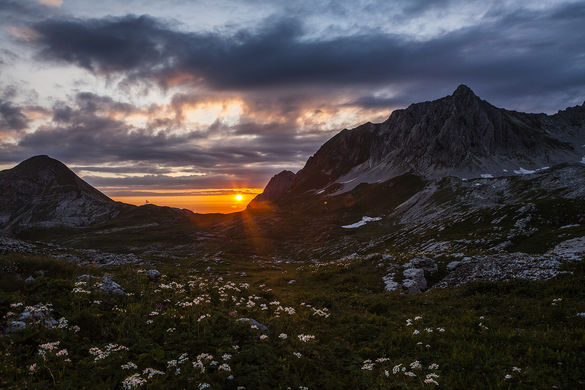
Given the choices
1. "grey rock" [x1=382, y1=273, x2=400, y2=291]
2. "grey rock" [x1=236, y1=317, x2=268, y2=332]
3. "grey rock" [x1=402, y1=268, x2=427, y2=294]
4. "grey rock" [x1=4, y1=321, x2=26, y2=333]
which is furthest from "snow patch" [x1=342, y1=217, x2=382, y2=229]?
"grey rock" [x1=4, y1=321, x2=26, y2=333]

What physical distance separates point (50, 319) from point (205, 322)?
6770 mm

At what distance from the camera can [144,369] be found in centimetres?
1044

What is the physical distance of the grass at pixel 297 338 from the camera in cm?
1005

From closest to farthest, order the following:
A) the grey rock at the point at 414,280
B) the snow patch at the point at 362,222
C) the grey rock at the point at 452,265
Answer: the grey rock at the point at 414,280 → the grey rock at the point at 452,265 → the snow patch at the point at 362,222

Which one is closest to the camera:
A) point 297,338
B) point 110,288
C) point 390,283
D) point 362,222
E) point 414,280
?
point 297,338

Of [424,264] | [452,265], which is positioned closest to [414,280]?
[424,264]

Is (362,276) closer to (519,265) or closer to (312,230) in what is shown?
(519,265)

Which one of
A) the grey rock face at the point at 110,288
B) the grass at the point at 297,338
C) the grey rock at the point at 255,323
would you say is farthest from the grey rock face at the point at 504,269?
the grey rock face at the point at 110,288

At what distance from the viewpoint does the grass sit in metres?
10.1

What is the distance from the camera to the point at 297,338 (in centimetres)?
1395

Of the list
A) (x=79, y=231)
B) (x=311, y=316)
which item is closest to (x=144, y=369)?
(x=311, y=316)

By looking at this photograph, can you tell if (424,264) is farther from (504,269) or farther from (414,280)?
(504,269)

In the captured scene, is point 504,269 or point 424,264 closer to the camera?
point 504,269

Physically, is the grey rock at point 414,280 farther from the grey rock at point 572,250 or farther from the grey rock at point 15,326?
the grey rock at point 15,326
